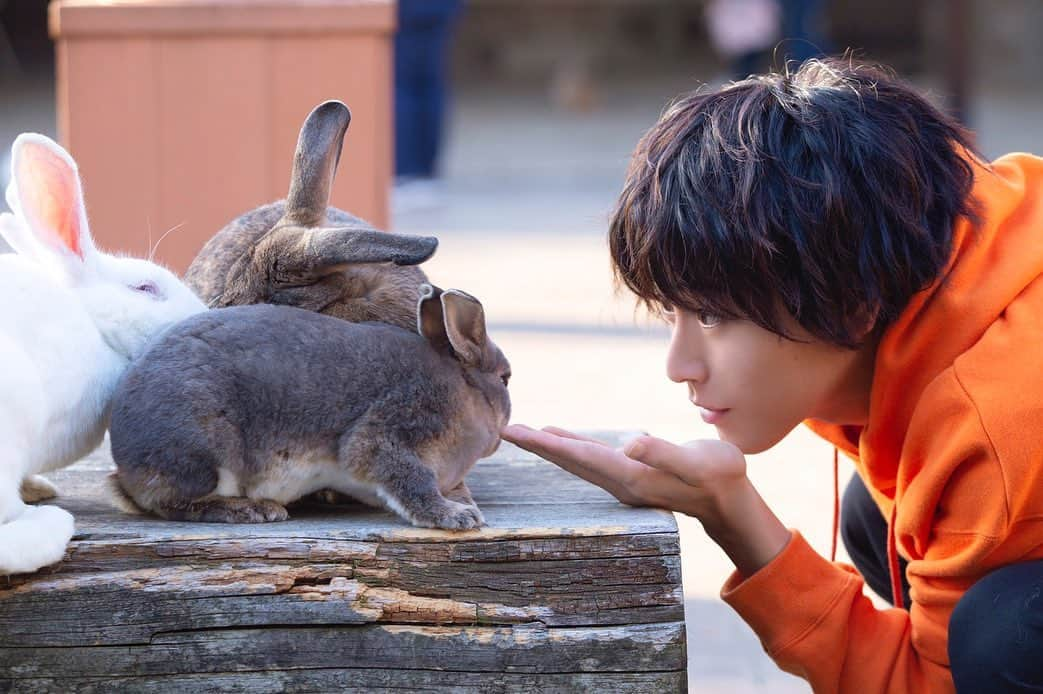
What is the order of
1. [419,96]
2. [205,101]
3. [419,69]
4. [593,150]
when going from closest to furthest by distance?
[205,101] → [419,69] → [419,96] → [593,150]

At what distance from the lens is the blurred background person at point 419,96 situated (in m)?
7.96

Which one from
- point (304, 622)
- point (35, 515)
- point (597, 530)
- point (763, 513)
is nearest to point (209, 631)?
point (304, 622)

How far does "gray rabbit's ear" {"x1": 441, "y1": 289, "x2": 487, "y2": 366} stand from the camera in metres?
1.96

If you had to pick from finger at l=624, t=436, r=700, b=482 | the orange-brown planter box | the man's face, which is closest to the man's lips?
the man's face

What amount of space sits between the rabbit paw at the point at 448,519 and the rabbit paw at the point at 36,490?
609 millimetres

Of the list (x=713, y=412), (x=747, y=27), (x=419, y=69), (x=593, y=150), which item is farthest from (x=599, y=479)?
(x=593, y=150)

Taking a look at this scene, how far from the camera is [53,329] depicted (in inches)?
76.3

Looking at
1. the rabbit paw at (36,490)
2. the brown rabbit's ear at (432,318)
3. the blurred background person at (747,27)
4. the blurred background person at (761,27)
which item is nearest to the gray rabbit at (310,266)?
the brown rabbit's ear at (432,318)

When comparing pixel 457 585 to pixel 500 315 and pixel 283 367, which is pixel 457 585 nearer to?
pixel 283 367

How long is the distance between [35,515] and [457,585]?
1.86ft

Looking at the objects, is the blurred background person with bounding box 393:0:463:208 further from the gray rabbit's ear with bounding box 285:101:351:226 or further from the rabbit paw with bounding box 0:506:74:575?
the rabbit paw with bounding box 0:506:74:575

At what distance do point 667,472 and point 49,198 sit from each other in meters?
0.96

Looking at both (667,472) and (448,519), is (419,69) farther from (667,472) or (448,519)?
(448,519)

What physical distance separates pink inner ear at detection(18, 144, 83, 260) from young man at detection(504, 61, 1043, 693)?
725mm
